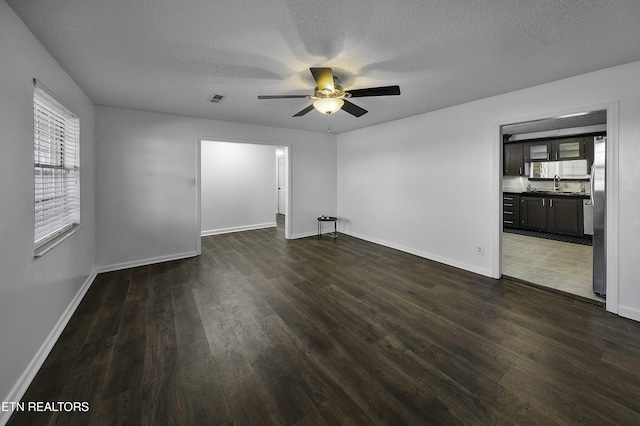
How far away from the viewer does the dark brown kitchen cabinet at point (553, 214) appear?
18.6 ft

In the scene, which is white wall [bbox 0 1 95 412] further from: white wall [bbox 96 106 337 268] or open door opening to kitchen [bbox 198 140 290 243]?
open door opening to kitchen [bbox 198 140 290 243]

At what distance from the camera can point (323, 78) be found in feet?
7.82

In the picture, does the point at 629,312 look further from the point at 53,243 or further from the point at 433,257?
the point at 53,243

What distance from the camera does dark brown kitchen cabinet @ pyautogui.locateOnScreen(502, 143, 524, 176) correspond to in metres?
6.64

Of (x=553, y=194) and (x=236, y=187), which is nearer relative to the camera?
(x=553, y=194)

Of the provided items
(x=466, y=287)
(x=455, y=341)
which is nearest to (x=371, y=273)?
(x=466, y=287)

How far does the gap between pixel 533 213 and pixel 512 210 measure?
0.44 metres

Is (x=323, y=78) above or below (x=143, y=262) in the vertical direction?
above

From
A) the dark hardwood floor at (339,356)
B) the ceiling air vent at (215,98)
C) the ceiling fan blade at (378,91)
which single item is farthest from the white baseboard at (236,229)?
the ceiling fan blade at (378,91)

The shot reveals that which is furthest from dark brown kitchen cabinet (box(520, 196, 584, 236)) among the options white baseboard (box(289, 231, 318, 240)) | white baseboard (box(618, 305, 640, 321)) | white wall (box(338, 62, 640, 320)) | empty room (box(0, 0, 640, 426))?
white baseboard (box(289, 231, 318, 240))

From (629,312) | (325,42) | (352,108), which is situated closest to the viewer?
(325,42)

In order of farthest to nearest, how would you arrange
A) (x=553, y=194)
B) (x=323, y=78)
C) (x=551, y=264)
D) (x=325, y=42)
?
1. (x=553, y=194)
2. (x=551, y=264)
3. (x=323, y=78)
4. (x=325, y=42)

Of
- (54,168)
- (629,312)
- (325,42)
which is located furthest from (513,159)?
(54,168)

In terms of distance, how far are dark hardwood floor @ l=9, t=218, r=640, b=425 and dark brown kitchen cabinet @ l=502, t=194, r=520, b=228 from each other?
4274 mm
